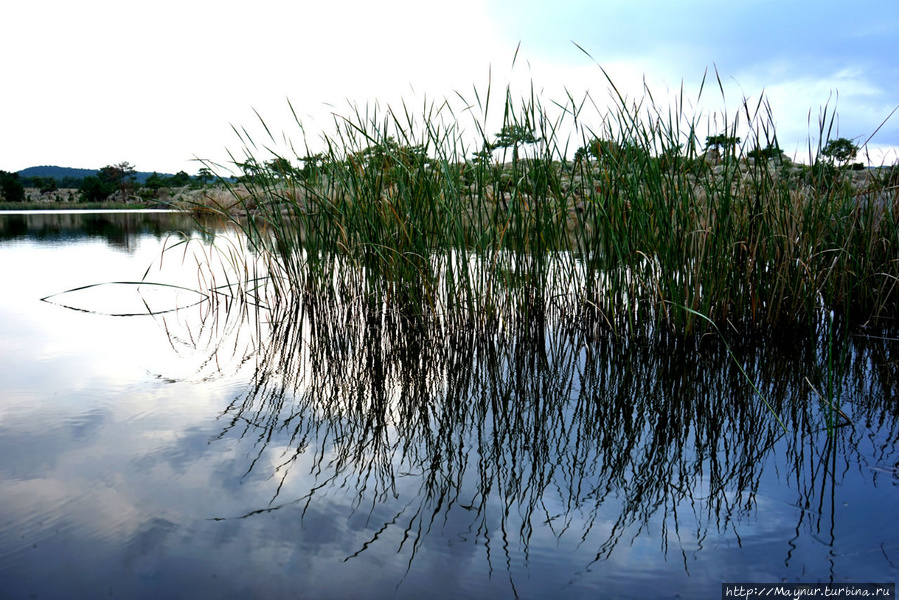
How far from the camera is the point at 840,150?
2467 millimetres

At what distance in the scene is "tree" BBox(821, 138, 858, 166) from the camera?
231cm

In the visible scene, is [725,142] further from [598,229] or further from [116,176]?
[116,176]

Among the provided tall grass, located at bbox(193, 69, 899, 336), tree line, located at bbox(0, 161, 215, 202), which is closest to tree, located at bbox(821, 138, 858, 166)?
tall grass, located at bbox(193, 69, 899, 336)

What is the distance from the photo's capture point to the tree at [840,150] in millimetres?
2311

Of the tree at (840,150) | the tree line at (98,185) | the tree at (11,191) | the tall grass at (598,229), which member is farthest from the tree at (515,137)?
the tree at (11,191)

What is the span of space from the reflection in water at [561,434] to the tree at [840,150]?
2.41 ft

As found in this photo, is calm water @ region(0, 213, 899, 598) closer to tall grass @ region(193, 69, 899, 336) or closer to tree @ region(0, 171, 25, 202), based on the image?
tall grass @ region(193, 69, 899, 336)

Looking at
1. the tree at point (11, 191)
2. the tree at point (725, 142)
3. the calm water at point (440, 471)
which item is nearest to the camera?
the calm water at point (440, 471)

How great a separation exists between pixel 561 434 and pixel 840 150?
74.0 inches

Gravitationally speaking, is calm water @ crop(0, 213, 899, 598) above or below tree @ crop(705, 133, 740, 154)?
below

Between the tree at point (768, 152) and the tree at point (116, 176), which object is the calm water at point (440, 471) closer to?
the tree at point (768, 152)

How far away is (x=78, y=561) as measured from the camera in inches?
39.4

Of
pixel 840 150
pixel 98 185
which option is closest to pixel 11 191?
pixel 98 185

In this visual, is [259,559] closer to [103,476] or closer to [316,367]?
[103,476]
